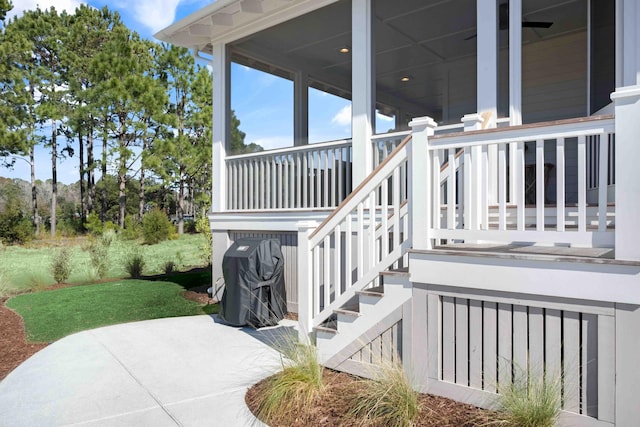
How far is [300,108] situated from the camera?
895cm

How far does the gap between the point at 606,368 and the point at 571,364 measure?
0.63 ft

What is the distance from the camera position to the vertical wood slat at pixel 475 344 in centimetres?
311

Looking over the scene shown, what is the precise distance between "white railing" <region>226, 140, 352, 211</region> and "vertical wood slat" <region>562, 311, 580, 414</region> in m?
3.73

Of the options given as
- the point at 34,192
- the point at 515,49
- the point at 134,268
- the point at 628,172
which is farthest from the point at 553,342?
the point at 34,192

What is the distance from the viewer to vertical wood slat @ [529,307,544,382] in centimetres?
285

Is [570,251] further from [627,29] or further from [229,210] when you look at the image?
[229,210]

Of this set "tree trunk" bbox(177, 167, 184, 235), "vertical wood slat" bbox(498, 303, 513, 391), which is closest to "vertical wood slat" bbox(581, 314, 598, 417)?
"vertical wood slat" bbox(498, 303, 513, 391)

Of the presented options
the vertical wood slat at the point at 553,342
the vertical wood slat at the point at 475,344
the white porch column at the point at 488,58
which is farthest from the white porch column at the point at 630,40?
the vertical wood slat at the point at 475,344

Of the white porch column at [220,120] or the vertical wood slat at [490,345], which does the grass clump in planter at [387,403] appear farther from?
the white porch column at [220,120]

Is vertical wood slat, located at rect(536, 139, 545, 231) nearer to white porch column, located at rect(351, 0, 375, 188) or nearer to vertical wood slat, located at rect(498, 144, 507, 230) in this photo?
vertical wood slat, located at rect(498, 144, 507, 230)

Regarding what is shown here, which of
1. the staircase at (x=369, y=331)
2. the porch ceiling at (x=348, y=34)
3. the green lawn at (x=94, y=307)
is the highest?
the porch ceiling at (x=348, y=34)

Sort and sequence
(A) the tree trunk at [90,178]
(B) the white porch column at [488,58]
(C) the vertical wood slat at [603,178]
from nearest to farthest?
Answer: 1. (C) the vertical wood slat at [603,178]
2. (B) the white porch column at [488,58]
3. (A) the tree trunk at [90,178]

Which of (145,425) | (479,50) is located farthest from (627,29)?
(145,425)

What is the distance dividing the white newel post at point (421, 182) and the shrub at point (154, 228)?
1644cm
